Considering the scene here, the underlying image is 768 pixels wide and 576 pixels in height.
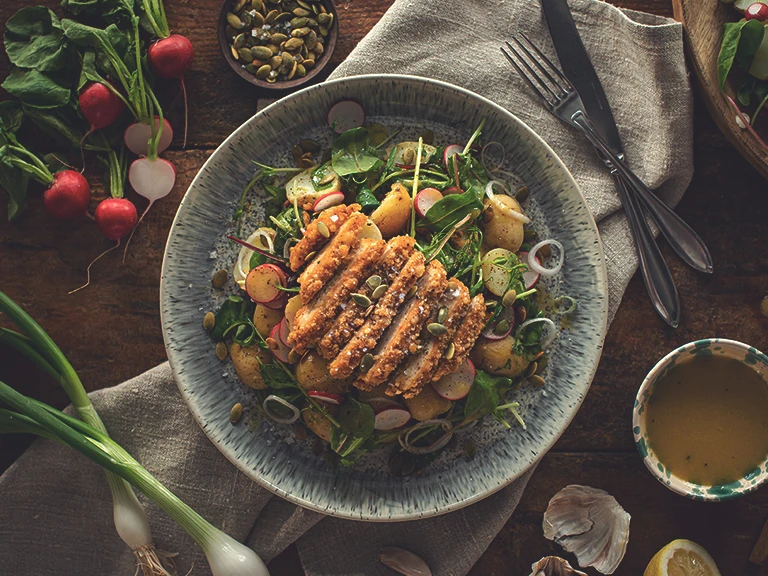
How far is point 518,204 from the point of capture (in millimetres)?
3523

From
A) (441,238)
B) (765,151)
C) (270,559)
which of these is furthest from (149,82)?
(765,151)

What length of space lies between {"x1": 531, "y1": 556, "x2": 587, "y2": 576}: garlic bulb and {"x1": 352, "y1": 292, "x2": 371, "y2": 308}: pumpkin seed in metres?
1.93

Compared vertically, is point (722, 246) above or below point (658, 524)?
above

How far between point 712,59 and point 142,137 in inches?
136

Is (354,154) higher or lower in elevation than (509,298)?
higher

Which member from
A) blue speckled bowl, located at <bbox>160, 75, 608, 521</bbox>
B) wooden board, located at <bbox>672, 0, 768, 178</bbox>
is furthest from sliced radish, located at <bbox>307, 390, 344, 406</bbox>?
wooden board, located at <bbox>672, 0, 768, 178</bbox>

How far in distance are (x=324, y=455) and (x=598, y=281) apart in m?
1.78

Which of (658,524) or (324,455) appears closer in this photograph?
(324,455)

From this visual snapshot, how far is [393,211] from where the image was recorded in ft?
10.5

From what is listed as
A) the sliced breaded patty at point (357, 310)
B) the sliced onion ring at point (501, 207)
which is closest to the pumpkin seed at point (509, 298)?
the sliced onion ring at point (501, 207)

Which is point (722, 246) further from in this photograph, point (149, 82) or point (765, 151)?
point (149, 82)

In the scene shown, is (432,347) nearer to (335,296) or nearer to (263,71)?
(335,296)

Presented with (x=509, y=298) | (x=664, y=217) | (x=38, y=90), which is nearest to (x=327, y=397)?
(x=509, y=298)

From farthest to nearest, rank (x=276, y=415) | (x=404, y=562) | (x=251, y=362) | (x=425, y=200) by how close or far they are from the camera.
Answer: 1. (x=404, y=562)
2. (x=276, y=415)
3. (x=251, y=362)
4. (x=425, y=200)
